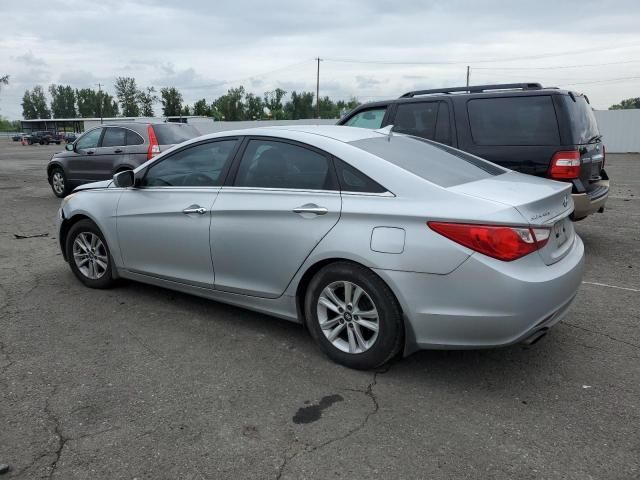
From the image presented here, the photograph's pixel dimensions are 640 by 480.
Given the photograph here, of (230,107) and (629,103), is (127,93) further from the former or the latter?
(629,103)

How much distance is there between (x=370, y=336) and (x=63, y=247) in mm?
3596

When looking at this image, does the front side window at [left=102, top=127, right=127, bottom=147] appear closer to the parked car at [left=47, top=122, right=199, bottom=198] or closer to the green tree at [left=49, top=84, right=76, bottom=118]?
the parked car at [left=47, top=122, right=199, bottom=198]

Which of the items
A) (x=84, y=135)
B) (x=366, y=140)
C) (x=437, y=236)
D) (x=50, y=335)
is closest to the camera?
(x=437, y=236)

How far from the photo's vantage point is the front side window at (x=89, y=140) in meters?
11.6

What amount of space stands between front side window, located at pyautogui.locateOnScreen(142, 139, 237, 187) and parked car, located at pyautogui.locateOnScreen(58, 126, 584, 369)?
12 mm

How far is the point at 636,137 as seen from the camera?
95.8 ft

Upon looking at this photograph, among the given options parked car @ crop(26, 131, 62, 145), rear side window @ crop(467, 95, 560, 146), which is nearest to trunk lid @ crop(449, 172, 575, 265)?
rear side window @ crop(467, 95, 560, 146)

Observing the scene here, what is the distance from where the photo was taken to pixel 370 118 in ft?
25.3

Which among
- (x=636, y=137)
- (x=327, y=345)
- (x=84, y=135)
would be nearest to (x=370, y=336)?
(x=327, y=345)

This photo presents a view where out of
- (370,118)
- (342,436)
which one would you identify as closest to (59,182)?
(370,118)

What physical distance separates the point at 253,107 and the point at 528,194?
101684 millimetres

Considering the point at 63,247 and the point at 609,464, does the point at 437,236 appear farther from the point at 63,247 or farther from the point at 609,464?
the point at 63,247

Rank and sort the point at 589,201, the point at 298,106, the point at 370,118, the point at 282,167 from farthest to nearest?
the point at 298,106 → the point at 370,118 → the point at 589,201 → the point at 282,167

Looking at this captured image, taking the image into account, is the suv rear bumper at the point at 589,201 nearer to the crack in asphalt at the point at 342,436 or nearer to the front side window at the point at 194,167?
the crack in asphalt at the point at 342,436
